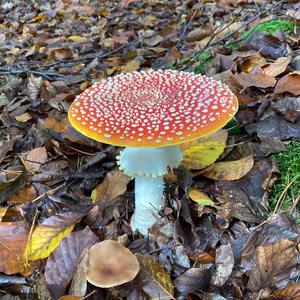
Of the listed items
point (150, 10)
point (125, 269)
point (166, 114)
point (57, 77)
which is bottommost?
point (150, 10)

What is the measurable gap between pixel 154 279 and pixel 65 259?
0.42 metres

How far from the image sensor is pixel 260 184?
2264 mm

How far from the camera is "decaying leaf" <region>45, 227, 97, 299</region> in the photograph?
6.13 ft


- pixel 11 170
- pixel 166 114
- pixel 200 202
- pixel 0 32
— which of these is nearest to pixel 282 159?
pixel 200 202

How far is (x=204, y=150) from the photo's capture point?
95.0 inches

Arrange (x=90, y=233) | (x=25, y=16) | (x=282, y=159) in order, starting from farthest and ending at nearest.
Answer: (x=25, y=16) → (x=282, y=159) → (x=90, y=233)

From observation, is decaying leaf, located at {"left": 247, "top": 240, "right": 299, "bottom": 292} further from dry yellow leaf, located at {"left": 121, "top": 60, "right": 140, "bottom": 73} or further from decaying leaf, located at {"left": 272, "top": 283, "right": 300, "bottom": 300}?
dry yellow leaf, located at {"left": 121, "top": 60, "right": 140, "bottom": 73}

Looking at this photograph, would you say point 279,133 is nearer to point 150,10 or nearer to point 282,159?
point 282,159

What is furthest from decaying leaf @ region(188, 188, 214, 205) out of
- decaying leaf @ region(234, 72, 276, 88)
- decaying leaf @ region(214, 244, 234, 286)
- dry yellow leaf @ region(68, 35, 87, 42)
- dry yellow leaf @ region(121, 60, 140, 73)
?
dry yellow leaf @ region(68, 35, 87, 42)

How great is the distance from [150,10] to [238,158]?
15.0 feet

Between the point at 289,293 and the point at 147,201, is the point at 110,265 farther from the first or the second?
the point at 289,293

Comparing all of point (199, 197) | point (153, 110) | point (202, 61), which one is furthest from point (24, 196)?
point (202, 61)

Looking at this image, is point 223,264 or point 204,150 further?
point 204,150

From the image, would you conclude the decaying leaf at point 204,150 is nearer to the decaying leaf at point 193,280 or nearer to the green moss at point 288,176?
the green moss at point 288,176
